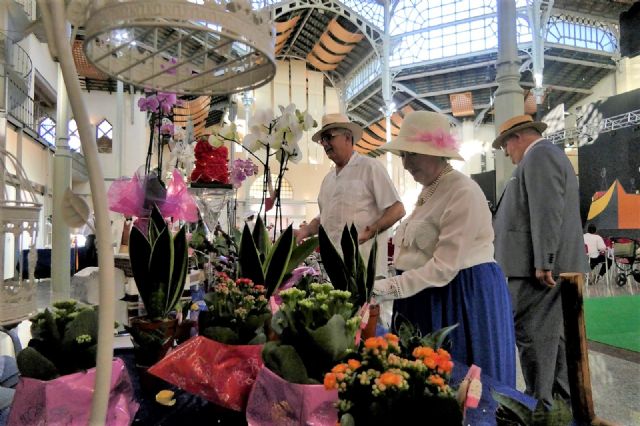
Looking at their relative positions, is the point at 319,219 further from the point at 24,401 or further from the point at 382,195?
the point at 24,401

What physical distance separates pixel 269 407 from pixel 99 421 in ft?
0.87

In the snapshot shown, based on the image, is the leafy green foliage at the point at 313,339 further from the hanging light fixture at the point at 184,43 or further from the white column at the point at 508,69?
the white column at the point at 508,69

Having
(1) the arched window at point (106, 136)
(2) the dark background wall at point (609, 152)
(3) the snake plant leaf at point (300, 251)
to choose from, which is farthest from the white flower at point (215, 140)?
(1) the arched window at point (106, 136)

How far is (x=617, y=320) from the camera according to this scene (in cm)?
509

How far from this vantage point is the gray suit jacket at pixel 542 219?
6.90 feet

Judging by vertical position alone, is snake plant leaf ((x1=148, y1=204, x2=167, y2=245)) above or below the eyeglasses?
below

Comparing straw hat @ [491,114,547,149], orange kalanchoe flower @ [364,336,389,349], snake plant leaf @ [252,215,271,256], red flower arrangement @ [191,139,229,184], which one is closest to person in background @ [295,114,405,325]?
red flower arrangement @ [191,139,229,184]

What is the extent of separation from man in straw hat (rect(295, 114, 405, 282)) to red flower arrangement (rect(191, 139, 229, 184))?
1.61 ft

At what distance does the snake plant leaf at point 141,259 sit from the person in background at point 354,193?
4.96 ft

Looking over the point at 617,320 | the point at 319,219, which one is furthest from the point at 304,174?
the point at 319,219

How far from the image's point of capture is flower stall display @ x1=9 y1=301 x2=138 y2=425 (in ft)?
2.03

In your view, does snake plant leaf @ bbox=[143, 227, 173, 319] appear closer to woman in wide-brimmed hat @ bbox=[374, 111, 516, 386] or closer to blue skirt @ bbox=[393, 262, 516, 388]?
woman in wide-brimmed hat @ bbox=[374, 111, 516, 386]

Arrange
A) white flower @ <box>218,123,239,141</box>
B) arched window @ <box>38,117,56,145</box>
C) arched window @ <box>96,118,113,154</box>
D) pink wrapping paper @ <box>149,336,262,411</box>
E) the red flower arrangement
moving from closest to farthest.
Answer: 1. pink wrapping paper @ <box>149,336,262,411</box>
2. white flower @ <box>218,123,239,141</box>
3. the red flower arrangement
4. arched window @ <box>38,117,56,145</box>
5. arched window @ <box>96,118,113,154</box>

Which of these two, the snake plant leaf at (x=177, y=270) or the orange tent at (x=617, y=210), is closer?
the snake plant leaf at (x=177, y=270)
